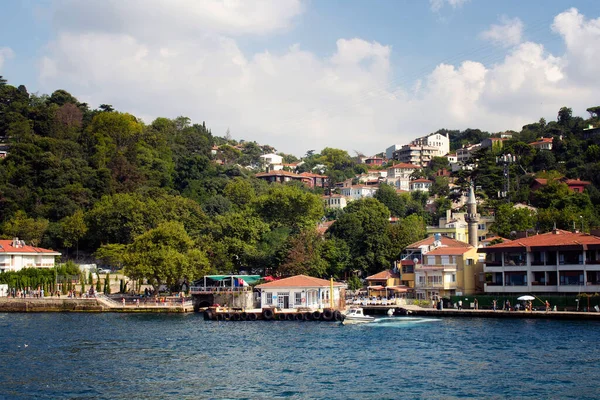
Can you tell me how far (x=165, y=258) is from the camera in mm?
67312

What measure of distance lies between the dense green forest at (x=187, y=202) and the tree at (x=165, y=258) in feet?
0.39

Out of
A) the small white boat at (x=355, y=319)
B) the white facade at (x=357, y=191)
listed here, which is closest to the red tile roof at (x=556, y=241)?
Answer: the small white boat at (x=355, y=319)

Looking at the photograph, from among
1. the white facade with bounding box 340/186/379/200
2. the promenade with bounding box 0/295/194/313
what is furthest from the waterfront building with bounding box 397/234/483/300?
the white facade with bounding box 340/186/379/200

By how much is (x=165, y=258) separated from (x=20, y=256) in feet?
66.1

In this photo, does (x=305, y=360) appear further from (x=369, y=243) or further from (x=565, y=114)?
(x=565, y=114)

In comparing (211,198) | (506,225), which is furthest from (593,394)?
(211,198)

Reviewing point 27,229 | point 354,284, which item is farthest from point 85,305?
point 354,284

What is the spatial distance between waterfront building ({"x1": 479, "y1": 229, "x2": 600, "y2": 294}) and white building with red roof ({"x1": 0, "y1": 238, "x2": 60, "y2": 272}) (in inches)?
1854

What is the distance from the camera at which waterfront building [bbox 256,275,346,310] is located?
60.8m

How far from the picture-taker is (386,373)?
3488 cm

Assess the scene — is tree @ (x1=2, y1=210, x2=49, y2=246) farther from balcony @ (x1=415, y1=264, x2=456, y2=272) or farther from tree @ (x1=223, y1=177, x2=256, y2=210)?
balcony @ (x1=415, y1=264, x2=456, y2=272)

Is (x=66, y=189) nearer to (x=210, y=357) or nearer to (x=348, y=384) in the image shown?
(x=210, y=357)

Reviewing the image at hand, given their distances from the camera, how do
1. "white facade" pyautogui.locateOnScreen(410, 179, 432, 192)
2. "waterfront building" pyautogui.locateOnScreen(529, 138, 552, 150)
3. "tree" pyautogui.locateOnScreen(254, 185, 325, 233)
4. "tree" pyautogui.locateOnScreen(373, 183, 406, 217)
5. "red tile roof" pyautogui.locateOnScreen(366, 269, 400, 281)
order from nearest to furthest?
"red tile roof" pyautogui.locateOnScreen(366, 269, 400, 281) → "tree" pyautogui.locateOnScreen(254, 185, 325, 233) → "tree" pyautogui.locateOnScreen(373, 183, 406, 217) → "waterfront building" pyautogui.locateOnScreen(529, 138, 552, 150) → "white facade" pyautogui.locateOnScreen(410, 179, 432, 192)

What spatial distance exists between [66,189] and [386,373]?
6490 centimetres
